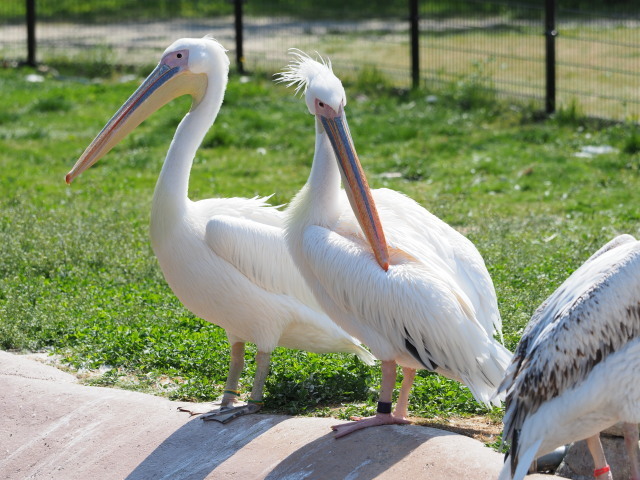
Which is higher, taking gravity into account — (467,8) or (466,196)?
(467,8)

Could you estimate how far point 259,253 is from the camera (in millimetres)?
4668

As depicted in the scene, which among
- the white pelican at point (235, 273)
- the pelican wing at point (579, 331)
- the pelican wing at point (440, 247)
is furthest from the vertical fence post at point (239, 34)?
the pelican wing at point (579, 331)

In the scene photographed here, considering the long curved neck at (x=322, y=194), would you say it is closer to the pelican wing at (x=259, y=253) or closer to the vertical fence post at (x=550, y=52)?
the pelican wing at (x=259, y=253)

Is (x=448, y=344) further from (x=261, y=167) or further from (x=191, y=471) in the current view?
(x=261, y=167)

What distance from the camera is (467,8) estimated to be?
623 inches

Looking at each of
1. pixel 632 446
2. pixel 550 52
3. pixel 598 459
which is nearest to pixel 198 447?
pixel 598 459

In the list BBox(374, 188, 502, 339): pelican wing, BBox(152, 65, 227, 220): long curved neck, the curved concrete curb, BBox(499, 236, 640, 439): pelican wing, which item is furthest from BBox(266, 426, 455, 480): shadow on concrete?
BBox(152, 65, 227, 220): long curved neck

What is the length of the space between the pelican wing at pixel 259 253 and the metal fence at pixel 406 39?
572 centimetres

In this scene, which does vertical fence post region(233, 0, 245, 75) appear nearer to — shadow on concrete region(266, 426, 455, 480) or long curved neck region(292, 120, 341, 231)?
long curved neck region(292, 120, 341, 231)

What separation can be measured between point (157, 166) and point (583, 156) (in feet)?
12.0

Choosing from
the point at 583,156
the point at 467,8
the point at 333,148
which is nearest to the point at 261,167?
the point at 583,156

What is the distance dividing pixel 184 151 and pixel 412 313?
1452mm

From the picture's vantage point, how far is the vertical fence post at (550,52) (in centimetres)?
996

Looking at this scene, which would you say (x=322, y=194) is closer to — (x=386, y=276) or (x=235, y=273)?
(x=386, y=276)
